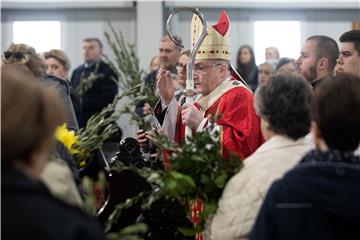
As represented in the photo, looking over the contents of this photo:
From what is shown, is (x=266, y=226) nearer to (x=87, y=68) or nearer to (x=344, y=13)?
(x=87, y=68)

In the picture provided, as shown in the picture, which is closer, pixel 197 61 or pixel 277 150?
pixel 277 150

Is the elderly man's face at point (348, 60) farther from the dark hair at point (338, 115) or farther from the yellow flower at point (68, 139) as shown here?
the dark hair at point (338, 115)

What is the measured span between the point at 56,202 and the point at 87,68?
845 centimetres


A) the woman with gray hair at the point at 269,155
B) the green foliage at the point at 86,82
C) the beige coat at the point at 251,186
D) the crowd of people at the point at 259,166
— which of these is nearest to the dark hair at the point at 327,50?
the crowd of people at the point at 259,166

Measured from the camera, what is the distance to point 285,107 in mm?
3133

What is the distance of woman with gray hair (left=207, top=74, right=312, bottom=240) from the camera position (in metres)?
3.04

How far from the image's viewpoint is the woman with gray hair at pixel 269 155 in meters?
3.04

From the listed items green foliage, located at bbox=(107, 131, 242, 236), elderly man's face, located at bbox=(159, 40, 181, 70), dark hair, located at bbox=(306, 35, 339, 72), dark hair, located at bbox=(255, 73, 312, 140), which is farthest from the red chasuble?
elderly man's face, located at bbox=(159, 40, 181, 70)

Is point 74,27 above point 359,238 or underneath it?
above

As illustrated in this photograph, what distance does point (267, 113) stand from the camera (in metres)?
3.15

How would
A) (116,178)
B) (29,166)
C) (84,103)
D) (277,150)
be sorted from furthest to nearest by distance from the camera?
(84,103)
(116,178)
(277,150)
(29,166)

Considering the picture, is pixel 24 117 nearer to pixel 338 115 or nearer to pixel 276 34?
pixel 338 115

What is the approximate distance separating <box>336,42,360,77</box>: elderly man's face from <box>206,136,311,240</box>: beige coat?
61.2 inches

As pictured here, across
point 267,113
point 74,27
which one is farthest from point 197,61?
point 74,27
